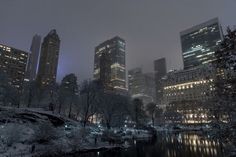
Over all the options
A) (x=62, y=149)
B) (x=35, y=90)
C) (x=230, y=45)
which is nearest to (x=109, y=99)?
(x=35, y=90)

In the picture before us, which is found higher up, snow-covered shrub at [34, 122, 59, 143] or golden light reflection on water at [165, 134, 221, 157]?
snow-covered shrub at [34, 122, 59, 143]

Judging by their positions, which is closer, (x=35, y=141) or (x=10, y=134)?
(x=10, y=134)

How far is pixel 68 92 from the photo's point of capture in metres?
84.1

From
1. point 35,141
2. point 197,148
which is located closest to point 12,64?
point 35,141

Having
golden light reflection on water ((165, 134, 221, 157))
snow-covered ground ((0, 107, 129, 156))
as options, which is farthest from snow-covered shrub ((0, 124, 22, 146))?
golden light reflection on water ((165, 134, 221, 157))

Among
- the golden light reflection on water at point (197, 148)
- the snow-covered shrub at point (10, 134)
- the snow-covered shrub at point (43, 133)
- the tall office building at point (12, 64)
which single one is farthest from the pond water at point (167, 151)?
the tall office building at point (12, 64)

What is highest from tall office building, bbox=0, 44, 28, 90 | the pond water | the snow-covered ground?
tall office building, bbox=0, 44, 28, 90

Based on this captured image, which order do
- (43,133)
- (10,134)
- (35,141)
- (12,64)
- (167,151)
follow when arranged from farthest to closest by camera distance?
(12,64)
(167,151)
(43,133)
(35,141)
(10,134)

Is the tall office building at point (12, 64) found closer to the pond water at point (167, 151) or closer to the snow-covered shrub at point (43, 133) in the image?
the snow-covered shrub at point (43, 133)

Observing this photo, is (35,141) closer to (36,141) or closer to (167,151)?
(36,141)

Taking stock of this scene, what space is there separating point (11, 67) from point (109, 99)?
152 metres

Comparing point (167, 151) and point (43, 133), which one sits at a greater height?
point (43, 133)

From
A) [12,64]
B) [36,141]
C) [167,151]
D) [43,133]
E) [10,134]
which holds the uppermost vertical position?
[12,64]

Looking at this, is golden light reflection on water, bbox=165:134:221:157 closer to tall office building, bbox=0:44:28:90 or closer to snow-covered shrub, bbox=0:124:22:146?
snow-covered shrub, bbox=0:124:22:146
